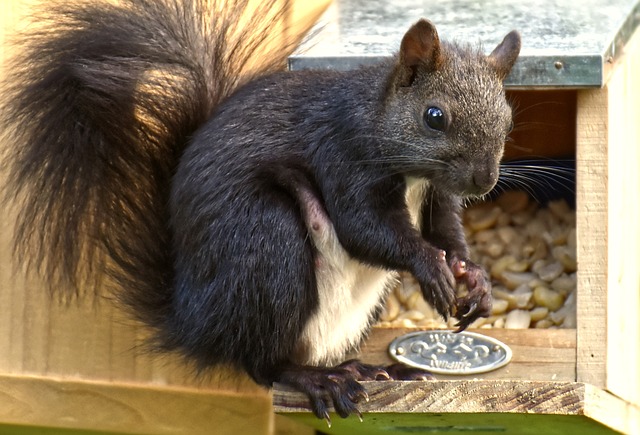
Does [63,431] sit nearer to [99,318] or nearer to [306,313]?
[99,318]

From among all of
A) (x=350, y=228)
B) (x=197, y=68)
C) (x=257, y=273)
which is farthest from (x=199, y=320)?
(x=197, y=68)

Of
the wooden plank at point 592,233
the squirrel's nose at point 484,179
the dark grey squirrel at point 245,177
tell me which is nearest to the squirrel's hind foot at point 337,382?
the dark grey squirrel at point 245,177

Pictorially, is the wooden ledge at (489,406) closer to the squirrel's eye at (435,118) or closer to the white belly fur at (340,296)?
the white belly fur at (340,296)

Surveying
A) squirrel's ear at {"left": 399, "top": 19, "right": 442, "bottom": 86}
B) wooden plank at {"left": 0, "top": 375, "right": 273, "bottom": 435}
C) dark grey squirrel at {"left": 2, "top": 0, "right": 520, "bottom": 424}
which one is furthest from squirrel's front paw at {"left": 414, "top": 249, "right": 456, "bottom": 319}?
wooden plank at {"left": 0, "top": 375, "right": 273, "bottom": 435}

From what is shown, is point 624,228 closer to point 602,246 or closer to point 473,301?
point 602,246

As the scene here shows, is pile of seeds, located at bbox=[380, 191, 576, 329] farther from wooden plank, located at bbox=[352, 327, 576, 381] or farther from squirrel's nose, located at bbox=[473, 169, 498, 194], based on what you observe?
squirrel's nose, located at bbox=[473, 169, 498, 194]

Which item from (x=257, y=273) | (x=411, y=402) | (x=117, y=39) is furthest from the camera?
(x=117, y=39)
